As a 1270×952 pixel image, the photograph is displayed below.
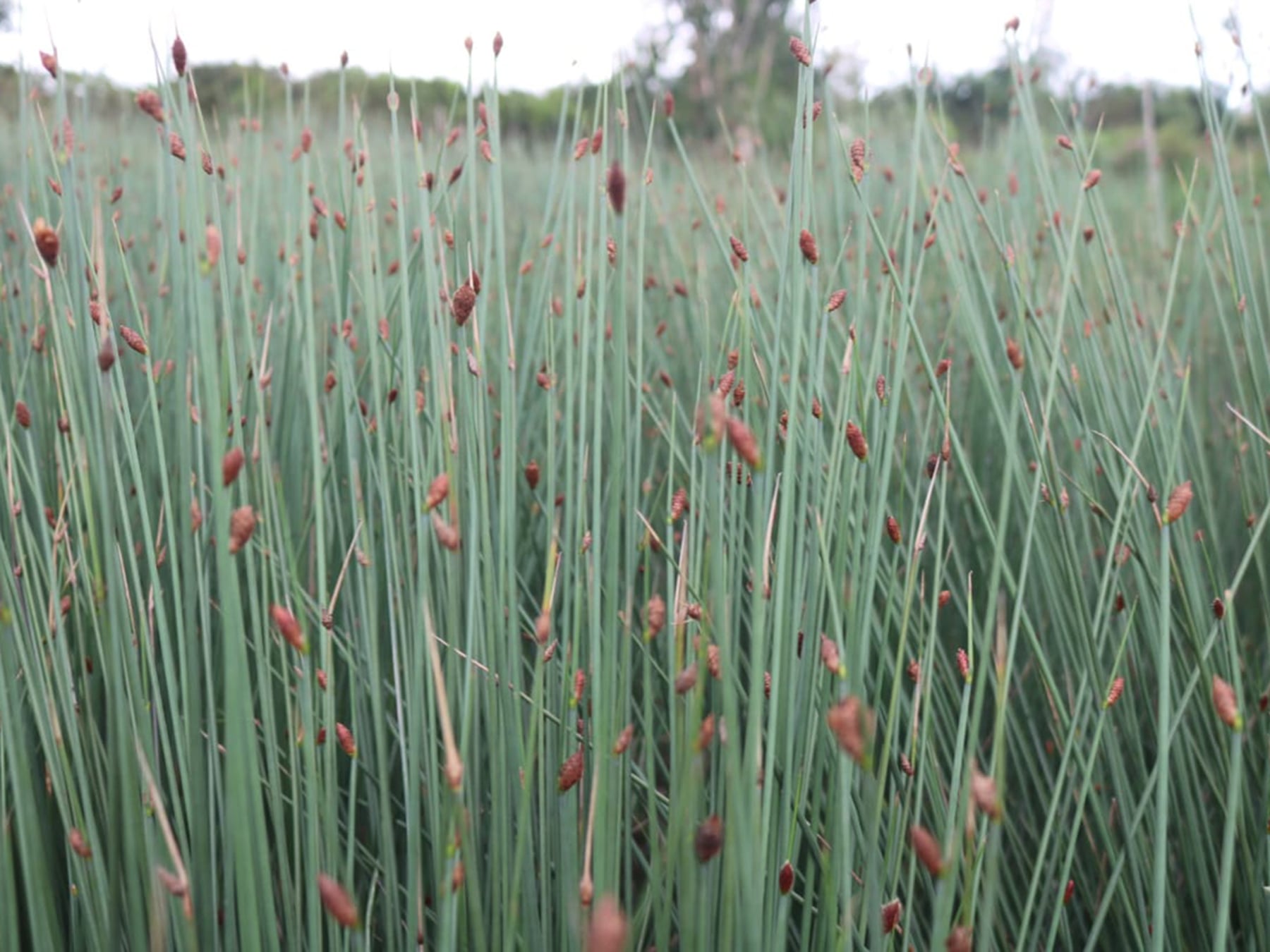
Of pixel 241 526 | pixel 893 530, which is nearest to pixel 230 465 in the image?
pixel 241 526

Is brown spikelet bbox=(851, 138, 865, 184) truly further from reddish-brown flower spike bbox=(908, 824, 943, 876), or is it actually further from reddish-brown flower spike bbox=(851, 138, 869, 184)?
reddish-brown flower spike bbox=(908, 824, 943, 876)

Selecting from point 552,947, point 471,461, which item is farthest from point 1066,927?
point 471,461

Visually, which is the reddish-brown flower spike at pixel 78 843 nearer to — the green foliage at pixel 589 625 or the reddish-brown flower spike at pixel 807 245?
the green foliage at pixel 589 625

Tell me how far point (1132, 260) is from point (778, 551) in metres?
2.99

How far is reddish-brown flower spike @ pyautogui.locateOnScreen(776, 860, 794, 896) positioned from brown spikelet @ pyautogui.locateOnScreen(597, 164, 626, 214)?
19.5 inches

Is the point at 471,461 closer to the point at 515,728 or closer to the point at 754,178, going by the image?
the point at 515,728

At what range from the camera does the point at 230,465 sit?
0.58 meters

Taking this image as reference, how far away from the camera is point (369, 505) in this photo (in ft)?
3.23

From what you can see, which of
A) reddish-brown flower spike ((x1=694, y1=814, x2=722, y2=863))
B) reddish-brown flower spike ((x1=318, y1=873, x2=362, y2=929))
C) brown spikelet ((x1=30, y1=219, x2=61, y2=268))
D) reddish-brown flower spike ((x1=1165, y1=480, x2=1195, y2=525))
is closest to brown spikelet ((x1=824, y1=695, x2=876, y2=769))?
reddish-brown flower spike ((x1=694, y1=814, x2=722, y2=863))

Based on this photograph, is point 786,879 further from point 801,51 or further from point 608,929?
point 801,51

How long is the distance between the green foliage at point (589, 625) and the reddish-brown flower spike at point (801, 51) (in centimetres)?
8

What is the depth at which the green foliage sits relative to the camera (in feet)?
2.33

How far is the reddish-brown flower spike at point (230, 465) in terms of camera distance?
579 millimetres

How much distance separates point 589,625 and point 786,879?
0.25 metres
